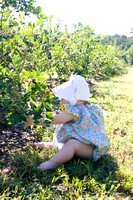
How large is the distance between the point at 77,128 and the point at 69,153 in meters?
0.24

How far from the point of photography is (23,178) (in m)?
1.69

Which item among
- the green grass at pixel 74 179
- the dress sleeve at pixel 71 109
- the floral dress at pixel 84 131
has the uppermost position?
the dress sleeve at pixel 71 109

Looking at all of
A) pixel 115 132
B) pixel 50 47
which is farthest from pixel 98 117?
pixel 50 47

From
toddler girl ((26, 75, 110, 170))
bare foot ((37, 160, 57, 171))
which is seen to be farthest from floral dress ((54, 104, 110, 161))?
bare foot ((37, 160, 57, 171))

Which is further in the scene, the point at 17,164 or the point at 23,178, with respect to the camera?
the point at 17,164

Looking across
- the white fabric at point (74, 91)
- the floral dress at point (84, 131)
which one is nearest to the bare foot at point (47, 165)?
the floral dress at point (84, 131)

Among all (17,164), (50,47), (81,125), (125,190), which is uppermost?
(50,47)

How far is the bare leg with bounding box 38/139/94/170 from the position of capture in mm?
1804

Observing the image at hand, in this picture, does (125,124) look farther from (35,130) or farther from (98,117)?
(35,130)

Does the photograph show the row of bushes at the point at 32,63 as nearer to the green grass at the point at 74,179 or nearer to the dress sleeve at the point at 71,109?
the dress sleeve at the point at 71,109

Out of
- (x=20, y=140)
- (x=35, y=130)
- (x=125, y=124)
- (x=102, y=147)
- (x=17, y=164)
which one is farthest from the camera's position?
(x=125, y=124)

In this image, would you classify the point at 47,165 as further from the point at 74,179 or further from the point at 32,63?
the point at 32,63

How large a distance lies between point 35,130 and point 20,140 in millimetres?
298

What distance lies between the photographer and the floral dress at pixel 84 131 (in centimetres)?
194
